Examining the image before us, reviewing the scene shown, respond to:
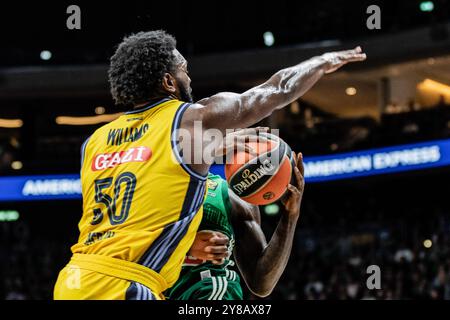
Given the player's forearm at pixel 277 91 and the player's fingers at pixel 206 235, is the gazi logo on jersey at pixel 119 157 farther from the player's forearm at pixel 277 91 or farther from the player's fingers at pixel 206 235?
the player's fingers at pixel 206 235

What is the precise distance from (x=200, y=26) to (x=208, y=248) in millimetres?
15725

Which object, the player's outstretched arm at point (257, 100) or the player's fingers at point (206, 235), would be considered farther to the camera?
the player's fingers at point (206, 235)

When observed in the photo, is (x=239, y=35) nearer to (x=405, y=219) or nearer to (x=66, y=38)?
(x=66, y=38)

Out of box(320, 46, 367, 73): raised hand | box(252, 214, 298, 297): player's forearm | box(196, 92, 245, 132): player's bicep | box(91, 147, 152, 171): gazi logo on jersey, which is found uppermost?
box(320, 46, 367, 73): raised hand

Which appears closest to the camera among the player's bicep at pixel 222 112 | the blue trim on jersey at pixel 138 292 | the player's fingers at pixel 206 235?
the blue trim on jersey at pixel 138 292

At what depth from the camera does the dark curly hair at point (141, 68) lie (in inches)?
126

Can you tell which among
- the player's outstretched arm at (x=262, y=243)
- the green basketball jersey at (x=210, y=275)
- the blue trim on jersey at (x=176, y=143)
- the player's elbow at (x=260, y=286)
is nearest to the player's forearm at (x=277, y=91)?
the blue trim on jersey at (x=176, y=143)

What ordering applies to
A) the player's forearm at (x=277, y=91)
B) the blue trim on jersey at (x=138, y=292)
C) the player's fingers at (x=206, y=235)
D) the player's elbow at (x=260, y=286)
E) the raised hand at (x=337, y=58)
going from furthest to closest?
1. the player's elbow at (x=260, y=286)
2. the player's fingers at (x=206, y=235)
3. the raised hand at (x=337, y=58)
4. the player's forearm at (x=277, y=91)
5. the blue trim on jersey at (x=138, y=292)

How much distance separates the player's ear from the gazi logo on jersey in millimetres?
322

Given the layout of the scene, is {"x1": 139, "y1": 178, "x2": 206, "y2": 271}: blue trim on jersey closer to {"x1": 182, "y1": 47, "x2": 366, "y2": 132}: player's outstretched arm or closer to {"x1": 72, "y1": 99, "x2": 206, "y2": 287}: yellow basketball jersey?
{"x1": 72, "y1": 99, "x2": 206, "y2": 287}: yellow basketball jersey

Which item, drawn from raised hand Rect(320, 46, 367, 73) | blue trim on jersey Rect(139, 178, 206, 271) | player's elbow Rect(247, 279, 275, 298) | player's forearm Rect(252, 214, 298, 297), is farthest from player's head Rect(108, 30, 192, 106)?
player's elbow Rect(247, 279, 275, 298)

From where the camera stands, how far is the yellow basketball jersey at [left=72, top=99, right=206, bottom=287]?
2953 mm

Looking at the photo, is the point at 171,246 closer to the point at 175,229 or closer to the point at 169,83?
the point at 175,229

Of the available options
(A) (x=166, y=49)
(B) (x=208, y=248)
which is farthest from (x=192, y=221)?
(A) (x=166, y=49)
